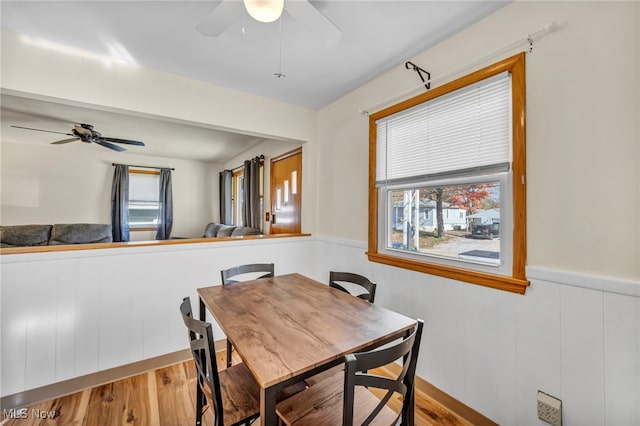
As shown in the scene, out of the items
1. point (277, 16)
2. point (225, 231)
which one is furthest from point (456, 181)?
point (225, 231)

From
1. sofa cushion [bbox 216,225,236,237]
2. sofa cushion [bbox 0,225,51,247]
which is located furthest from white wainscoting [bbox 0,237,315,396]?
sofa cushion [bbox 0,225,51,247]

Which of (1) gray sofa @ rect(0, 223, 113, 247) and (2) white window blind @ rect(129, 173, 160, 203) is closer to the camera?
(1) gray sofa @ rect(0, 223, 113, 247)

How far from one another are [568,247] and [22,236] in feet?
20.2

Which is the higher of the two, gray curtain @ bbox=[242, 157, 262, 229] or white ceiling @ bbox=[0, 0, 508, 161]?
Result: white ceiling @ bbox=[0, 0, 508, 161]

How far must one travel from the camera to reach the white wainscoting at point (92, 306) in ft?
5.55

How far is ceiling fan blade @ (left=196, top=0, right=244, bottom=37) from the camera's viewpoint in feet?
3.88

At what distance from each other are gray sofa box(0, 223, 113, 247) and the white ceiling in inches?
135

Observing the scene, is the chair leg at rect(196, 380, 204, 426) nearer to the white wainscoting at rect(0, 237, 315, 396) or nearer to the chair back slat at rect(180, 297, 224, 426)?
the chair back slat at rect(180, 297, 224, 426)

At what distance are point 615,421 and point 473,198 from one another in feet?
3.73

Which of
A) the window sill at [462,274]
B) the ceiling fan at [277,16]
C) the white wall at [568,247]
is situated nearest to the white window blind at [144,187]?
the ceiling fan at [277,16]

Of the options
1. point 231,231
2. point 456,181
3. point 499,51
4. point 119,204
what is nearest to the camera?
point 499,51

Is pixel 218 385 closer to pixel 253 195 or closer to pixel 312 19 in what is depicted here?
pixel 312 19

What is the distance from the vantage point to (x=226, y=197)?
552cm

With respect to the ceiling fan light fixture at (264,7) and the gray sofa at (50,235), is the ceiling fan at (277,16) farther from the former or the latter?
the gray sofa at (50,235)
